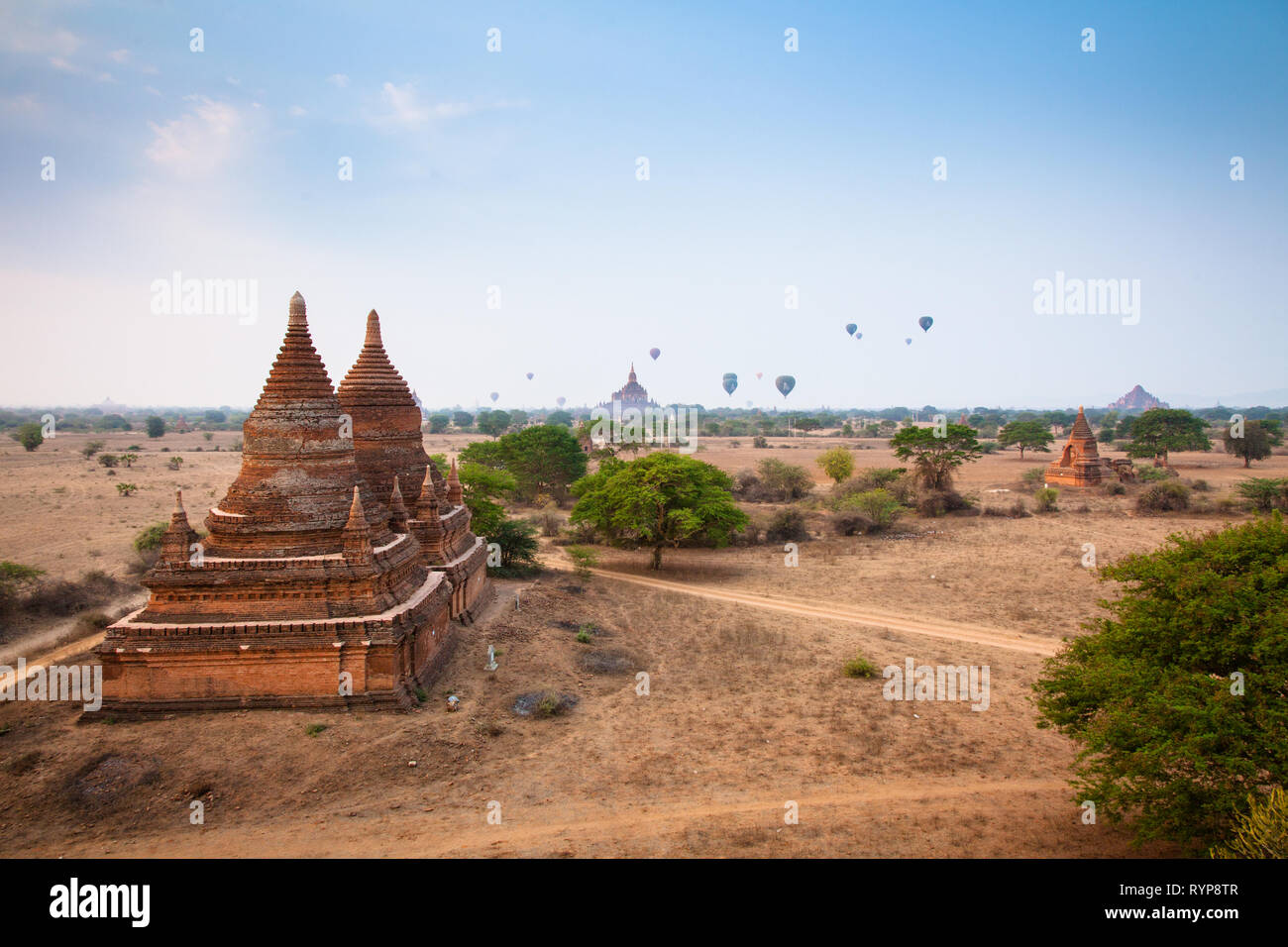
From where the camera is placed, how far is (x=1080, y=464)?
47969 millimetres

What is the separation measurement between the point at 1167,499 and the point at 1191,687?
35.5 metres

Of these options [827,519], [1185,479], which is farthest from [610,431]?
[1185,479]

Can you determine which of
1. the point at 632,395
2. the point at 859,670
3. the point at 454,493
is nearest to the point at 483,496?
the point at 454,493

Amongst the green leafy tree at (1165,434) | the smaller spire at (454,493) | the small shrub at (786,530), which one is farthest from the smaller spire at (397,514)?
the green leafy tree at (1165,434)

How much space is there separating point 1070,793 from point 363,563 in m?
13.1

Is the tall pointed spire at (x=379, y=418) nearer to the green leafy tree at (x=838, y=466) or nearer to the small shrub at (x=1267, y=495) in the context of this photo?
the green leafy tree at (x=838, y=466)

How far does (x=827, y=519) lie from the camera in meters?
37.4

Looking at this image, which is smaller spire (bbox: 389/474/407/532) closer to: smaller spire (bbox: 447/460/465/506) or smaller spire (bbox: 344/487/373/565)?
smaller spire (bbox: 344/487/373/565)

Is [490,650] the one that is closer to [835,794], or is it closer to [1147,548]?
[835,794]

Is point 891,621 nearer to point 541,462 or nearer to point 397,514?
point 397,514

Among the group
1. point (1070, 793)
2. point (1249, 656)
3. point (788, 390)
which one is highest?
point (788, 390)

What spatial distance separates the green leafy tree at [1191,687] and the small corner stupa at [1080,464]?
1714 inches

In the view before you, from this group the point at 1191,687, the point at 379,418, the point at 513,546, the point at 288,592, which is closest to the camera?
the point at 1191,687

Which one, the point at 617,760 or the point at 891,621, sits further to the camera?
the point at 891,621
